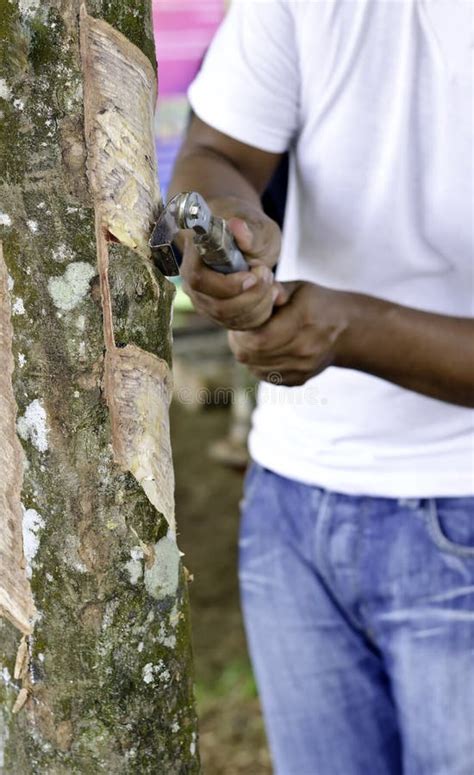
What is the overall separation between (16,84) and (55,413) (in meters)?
0.23

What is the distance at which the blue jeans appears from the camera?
104 cm

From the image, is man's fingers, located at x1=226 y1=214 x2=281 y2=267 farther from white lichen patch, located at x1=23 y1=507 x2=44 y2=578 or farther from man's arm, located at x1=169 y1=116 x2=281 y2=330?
white lichen patch, located at x1=23 y1=507 x2=44 y2=578

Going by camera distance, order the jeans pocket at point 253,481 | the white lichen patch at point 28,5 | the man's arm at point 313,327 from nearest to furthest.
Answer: the white lichen patch at point 28,5 < the man's arm at point 313,327 < the jeans pocket at point 253,481

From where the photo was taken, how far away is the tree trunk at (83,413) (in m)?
0.63

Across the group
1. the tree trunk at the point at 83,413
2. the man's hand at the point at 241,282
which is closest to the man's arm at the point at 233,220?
the man's hand at the point at 241,282

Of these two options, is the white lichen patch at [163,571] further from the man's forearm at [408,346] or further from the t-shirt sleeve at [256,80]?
the t-shirt sleeve at [256,80]

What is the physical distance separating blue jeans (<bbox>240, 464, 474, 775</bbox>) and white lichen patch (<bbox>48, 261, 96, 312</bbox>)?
57 centimetres

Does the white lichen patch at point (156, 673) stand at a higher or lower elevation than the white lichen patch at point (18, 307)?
lower

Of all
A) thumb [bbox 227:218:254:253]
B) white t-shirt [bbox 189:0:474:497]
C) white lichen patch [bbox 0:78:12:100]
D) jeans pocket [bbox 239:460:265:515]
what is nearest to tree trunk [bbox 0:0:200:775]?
white lichen patch [bbox 0:78:12:100]

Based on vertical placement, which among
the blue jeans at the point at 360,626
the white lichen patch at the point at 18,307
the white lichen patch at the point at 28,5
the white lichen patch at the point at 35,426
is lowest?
the blue jeans at the point at 360,626

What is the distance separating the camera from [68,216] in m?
0.64

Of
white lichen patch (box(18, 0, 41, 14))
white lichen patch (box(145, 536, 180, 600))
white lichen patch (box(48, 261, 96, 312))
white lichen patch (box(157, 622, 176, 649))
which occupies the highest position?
white lichen patch (box(18, 0, 41, 14))

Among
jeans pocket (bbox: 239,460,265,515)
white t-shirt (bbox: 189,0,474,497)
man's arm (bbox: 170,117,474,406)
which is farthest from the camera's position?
jeans pocket (bbox: 239,460,265,515)

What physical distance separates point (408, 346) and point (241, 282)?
0.21m
